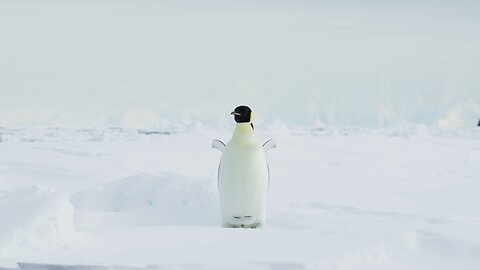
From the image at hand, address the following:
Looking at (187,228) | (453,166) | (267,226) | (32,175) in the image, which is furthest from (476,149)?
(187,228)

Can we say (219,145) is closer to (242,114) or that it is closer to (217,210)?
(242,114)

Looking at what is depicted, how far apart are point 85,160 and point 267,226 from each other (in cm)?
430

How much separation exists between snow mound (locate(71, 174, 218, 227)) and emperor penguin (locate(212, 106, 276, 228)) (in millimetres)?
356

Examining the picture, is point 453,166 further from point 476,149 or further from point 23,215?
point 23,215

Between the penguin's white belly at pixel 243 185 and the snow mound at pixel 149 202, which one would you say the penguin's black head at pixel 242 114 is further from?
the snow mound at pixel 149 202

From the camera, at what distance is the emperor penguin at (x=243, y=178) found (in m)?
4.50

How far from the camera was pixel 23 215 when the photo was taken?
3.28m

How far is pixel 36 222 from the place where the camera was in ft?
10.7

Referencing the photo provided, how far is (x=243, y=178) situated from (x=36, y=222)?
153 centimetres

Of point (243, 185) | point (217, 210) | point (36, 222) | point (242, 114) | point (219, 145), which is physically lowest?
point (36, 222)

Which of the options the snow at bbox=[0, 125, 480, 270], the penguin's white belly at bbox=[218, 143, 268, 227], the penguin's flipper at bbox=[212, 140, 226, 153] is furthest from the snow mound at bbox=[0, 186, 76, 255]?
the penguin's flipper at bbox=[212, 140, 226, 153]

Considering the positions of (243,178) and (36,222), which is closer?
(36,222)

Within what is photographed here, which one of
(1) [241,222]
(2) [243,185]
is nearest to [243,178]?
(2) [243,185]

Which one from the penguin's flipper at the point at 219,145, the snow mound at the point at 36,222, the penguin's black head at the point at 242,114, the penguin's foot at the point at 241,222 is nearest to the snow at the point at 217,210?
the snow mound at the point at 36,222
